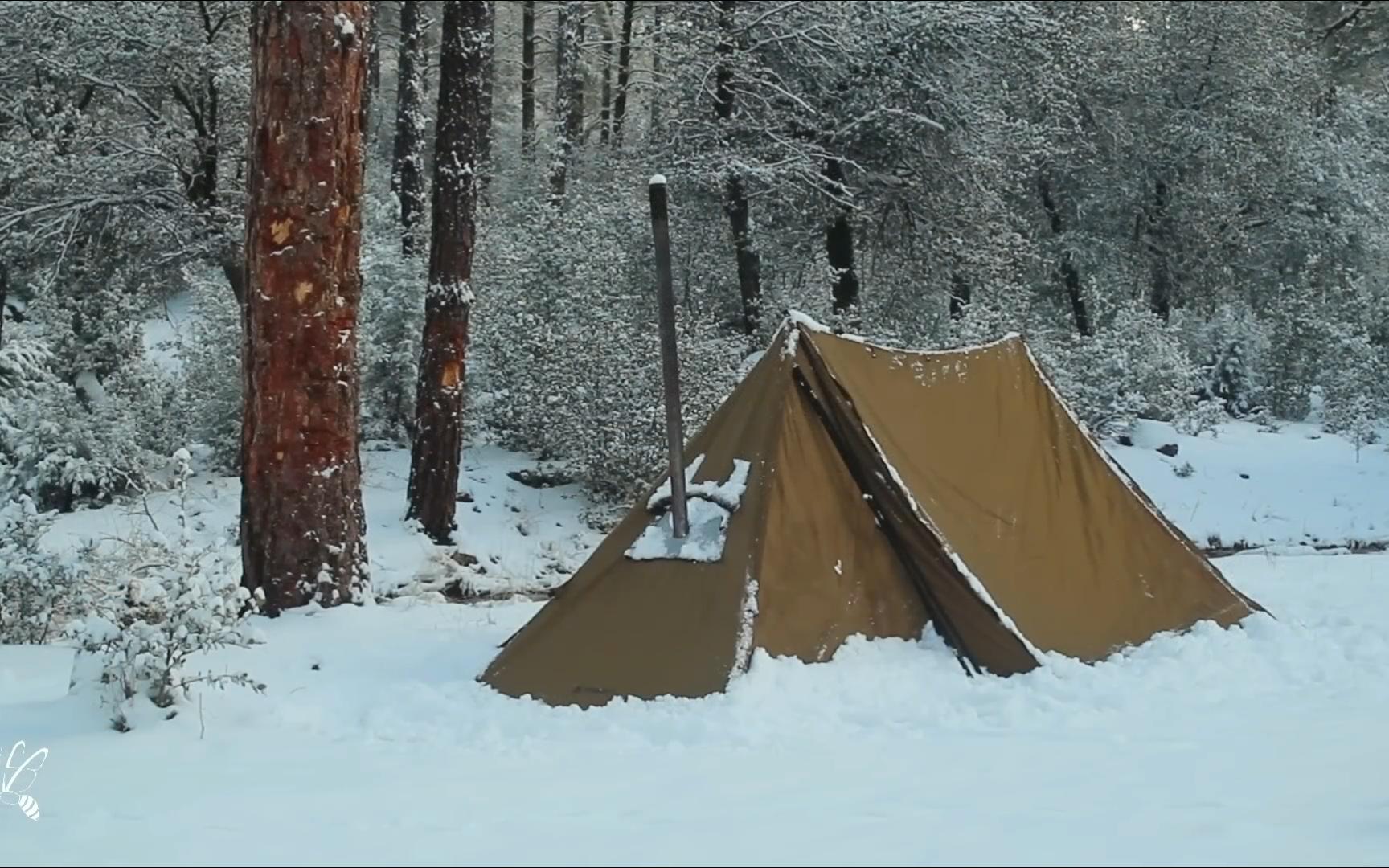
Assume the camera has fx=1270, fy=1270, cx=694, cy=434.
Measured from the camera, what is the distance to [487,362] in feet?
43.2

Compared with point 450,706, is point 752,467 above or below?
above

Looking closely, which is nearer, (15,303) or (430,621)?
(430,621)

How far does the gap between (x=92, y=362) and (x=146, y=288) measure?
3.83 ft

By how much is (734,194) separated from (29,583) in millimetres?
9414

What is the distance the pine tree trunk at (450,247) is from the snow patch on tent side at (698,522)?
4656mm

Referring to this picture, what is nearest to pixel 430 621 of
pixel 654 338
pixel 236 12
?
pixel 654 338

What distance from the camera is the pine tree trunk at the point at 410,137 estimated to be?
13.9 metres

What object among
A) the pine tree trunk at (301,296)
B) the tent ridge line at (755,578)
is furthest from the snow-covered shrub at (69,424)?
the tent ridge line at (755,578)

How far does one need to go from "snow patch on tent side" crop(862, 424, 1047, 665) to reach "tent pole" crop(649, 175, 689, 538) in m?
0.86

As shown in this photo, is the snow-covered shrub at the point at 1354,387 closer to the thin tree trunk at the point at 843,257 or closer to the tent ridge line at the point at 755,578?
the thin tree trunk at the point at 843,257

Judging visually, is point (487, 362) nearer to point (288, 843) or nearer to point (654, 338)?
point (654, 338)

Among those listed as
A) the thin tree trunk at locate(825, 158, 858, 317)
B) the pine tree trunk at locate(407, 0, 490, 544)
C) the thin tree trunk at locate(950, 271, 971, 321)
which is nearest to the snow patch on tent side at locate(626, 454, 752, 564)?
the pine tree trunk at locate(407, 0, 490, 544)

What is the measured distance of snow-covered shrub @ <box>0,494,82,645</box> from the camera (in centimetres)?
710

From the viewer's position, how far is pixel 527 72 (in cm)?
2564
